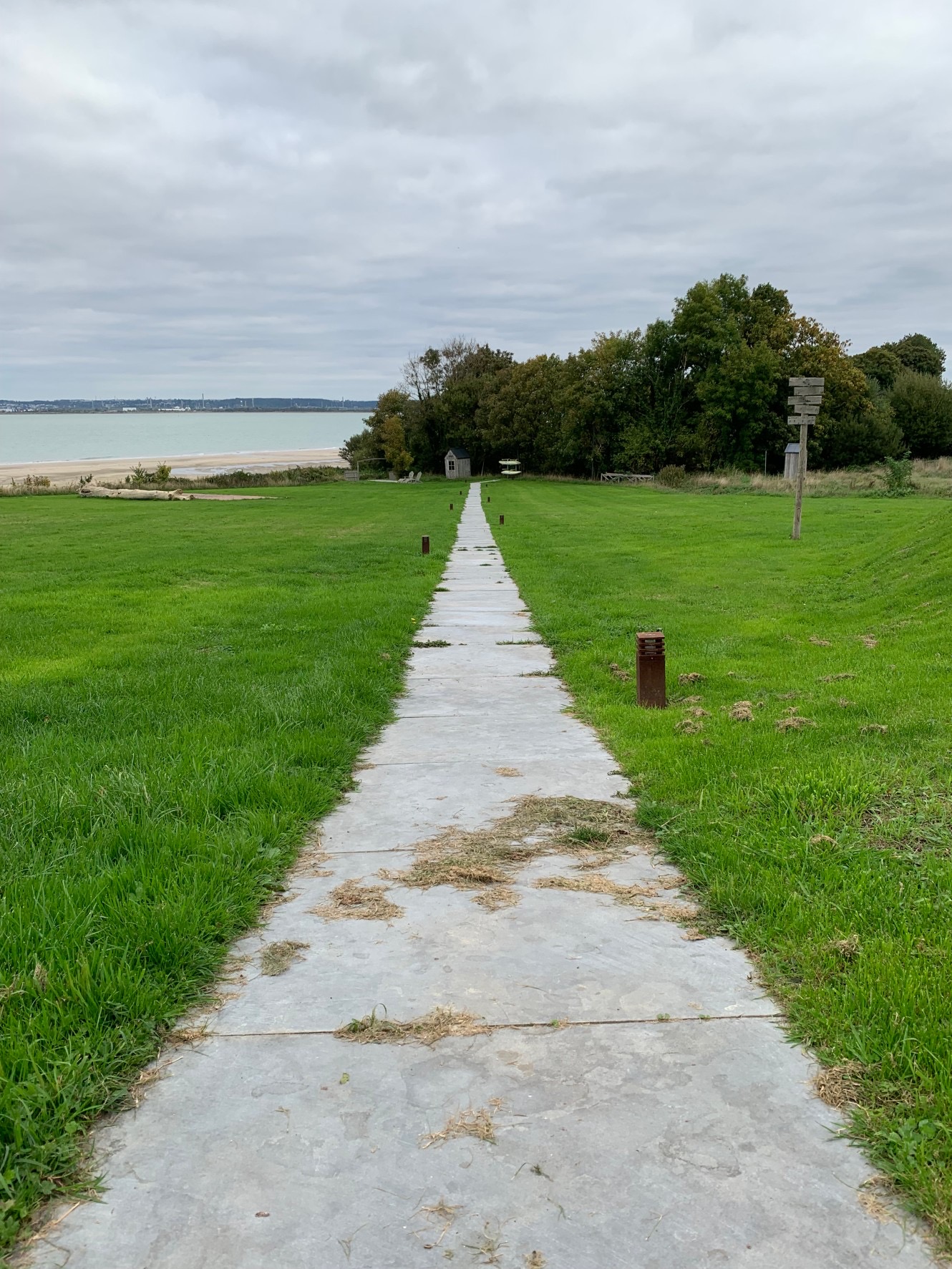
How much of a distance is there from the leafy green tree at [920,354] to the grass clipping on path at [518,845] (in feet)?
274

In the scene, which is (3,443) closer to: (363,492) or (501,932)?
(363,492)

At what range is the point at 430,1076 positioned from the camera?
2.58 meters

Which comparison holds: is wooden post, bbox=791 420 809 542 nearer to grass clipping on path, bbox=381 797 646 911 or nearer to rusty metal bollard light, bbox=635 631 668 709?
rusty metal bollard light, bbox=635 631 668 709

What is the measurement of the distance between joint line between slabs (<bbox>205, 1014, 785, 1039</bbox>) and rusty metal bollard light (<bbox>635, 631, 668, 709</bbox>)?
3.95 m

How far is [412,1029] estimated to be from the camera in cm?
281

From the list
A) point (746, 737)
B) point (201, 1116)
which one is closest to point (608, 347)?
point (746, 737)

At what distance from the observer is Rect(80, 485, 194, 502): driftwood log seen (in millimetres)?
46219

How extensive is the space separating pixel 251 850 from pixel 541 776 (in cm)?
186

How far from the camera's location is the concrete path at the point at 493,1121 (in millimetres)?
2010

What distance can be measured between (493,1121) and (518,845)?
1960 millimetres

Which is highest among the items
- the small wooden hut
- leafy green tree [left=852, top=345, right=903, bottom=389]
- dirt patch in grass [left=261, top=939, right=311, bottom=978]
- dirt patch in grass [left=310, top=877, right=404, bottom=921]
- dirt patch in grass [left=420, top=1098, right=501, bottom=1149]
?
leafy green tree [left=852, top=345, right=903, bottom=389]

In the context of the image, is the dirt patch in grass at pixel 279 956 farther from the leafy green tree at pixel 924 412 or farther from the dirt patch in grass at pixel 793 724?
the leafy green tree at pixel 924 412

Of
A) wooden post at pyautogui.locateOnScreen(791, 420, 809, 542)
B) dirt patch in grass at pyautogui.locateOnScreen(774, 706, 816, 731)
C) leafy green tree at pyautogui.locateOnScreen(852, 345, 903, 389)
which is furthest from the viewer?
leafy green tree at pyautogui.locateOnScreen(852, 345, 903, 389)

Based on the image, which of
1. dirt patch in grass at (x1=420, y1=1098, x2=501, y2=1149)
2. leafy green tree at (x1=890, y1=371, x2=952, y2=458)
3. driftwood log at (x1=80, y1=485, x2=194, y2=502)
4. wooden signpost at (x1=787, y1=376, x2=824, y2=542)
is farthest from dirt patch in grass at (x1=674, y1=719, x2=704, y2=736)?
leafy green tree at (x1=890, y1=371, x2=952, y2=458)
